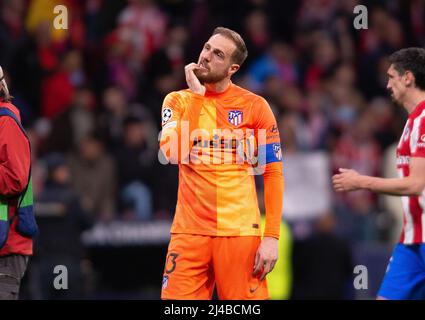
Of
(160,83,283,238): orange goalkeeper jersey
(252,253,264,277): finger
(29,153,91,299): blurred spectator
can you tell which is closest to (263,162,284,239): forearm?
(160,83,283,238): orange goalkeeper jersey

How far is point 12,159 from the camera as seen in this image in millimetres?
6891

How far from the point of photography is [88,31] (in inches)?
576

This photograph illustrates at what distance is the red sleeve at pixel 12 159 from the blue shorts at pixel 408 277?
2613 mm

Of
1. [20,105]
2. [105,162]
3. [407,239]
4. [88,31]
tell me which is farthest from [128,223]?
[407,239]

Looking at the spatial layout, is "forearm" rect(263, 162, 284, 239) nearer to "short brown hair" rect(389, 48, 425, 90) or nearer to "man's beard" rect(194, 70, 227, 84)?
"man's beard" rect(194, 70, 227, 84)

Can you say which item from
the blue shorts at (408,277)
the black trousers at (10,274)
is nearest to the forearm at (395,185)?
the blue shorts at (408,277)

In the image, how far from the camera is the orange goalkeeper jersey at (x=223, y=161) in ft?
23.4

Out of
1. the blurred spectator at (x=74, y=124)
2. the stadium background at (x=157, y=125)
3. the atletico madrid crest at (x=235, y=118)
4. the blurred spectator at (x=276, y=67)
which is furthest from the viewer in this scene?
the blurred spectator at (x=276, y=67)

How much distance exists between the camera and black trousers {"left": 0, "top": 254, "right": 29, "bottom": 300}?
7.02 meters

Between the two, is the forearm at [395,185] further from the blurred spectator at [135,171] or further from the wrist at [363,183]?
the blurred spectator at [135,171]

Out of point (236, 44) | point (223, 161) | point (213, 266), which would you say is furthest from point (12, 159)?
point (236, 44)

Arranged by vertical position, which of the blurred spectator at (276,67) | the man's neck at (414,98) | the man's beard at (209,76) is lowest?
the man's neck at (414,98)
